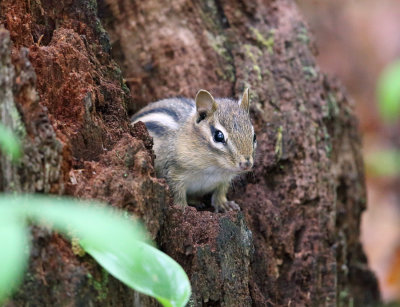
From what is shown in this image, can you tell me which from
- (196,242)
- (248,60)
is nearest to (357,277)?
(248,60)

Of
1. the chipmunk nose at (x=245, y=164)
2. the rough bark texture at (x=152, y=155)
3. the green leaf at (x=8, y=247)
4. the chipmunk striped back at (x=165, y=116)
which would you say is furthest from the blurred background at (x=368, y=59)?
the green leaf at (x=8, y=247)

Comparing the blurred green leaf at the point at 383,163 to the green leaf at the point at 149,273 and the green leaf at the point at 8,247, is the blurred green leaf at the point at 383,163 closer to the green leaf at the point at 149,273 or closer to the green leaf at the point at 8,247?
the green leaf at the point at 149,273

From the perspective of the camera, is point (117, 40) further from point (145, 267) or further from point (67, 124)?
point (145, 267)

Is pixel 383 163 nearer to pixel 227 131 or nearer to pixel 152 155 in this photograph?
pixel 227 131

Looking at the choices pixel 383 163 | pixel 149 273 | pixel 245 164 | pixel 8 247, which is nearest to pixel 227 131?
pixel 245 164

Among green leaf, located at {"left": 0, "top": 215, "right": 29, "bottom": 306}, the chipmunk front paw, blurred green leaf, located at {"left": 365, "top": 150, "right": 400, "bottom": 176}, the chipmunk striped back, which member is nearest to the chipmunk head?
the chipmunk striped back
